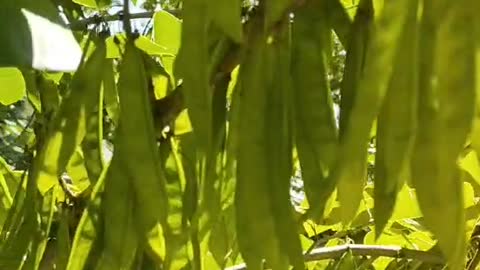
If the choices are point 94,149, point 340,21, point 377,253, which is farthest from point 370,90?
point 377,253

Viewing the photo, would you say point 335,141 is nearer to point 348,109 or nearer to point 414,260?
point 348,109

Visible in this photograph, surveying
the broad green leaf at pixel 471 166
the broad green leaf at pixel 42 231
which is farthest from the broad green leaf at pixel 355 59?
the broad green leaf at pixel 42 231

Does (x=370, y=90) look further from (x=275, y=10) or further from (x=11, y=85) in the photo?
(x=11, y=85)

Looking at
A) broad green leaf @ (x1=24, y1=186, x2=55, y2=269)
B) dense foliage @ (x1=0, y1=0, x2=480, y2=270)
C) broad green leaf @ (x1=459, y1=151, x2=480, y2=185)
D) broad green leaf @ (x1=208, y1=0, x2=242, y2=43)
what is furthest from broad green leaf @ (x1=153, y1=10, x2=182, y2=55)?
broad green leaf @ (x1=208, y1=0, x2=242, y2=43)

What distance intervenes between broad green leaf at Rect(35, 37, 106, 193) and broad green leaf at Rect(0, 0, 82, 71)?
0.09 meters

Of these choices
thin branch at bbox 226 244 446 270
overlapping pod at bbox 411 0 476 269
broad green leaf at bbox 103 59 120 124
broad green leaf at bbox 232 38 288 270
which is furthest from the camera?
thin branch at bbox 226 244 446 270

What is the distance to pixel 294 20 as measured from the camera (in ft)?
2.29

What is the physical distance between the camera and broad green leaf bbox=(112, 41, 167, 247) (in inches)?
28.0

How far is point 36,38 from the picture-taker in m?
0.62

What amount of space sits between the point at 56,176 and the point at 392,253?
0.37 metres

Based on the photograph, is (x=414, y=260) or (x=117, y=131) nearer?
(x=117, y=131)

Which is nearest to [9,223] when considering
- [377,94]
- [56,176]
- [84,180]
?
[84,180]

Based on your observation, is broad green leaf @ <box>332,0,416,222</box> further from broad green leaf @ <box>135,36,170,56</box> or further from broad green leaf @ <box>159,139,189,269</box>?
broad green leaf @ <box>135,36,170,56</box>

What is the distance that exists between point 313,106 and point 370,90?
12 cm
